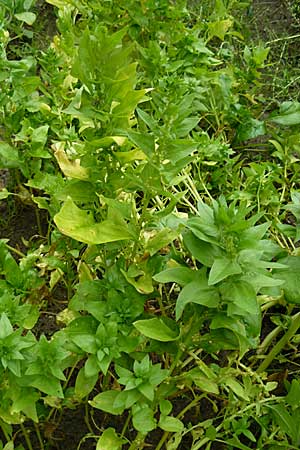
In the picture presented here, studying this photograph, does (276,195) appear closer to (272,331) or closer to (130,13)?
(272,331)

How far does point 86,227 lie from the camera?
1.37 m

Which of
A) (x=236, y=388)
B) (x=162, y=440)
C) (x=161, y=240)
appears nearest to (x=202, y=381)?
(x=236, y=388)

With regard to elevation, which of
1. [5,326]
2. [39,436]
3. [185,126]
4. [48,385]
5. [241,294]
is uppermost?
[185,126]

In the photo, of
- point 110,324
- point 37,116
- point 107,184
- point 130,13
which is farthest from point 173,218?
point 130,13

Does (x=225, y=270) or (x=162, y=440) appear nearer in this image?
(x=225, y=270)

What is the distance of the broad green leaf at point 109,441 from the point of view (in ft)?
4.68

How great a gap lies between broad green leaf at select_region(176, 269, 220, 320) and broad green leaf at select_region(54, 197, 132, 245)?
0.63 feet

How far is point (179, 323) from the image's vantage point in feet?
4.86

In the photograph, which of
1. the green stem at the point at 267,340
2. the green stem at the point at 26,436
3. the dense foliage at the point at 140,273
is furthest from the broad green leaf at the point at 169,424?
the green stem at the point at 267,340

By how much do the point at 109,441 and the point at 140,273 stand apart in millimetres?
335

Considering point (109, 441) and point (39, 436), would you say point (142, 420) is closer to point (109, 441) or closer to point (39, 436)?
point (109, 441)

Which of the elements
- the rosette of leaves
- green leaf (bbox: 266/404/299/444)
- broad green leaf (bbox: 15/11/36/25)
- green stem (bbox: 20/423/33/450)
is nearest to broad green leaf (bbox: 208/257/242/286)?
the rosette of leaves

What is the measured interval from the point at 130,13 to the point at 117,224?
3.36ft

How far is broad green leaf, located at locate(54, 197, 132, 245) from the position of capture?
53.1 inches
